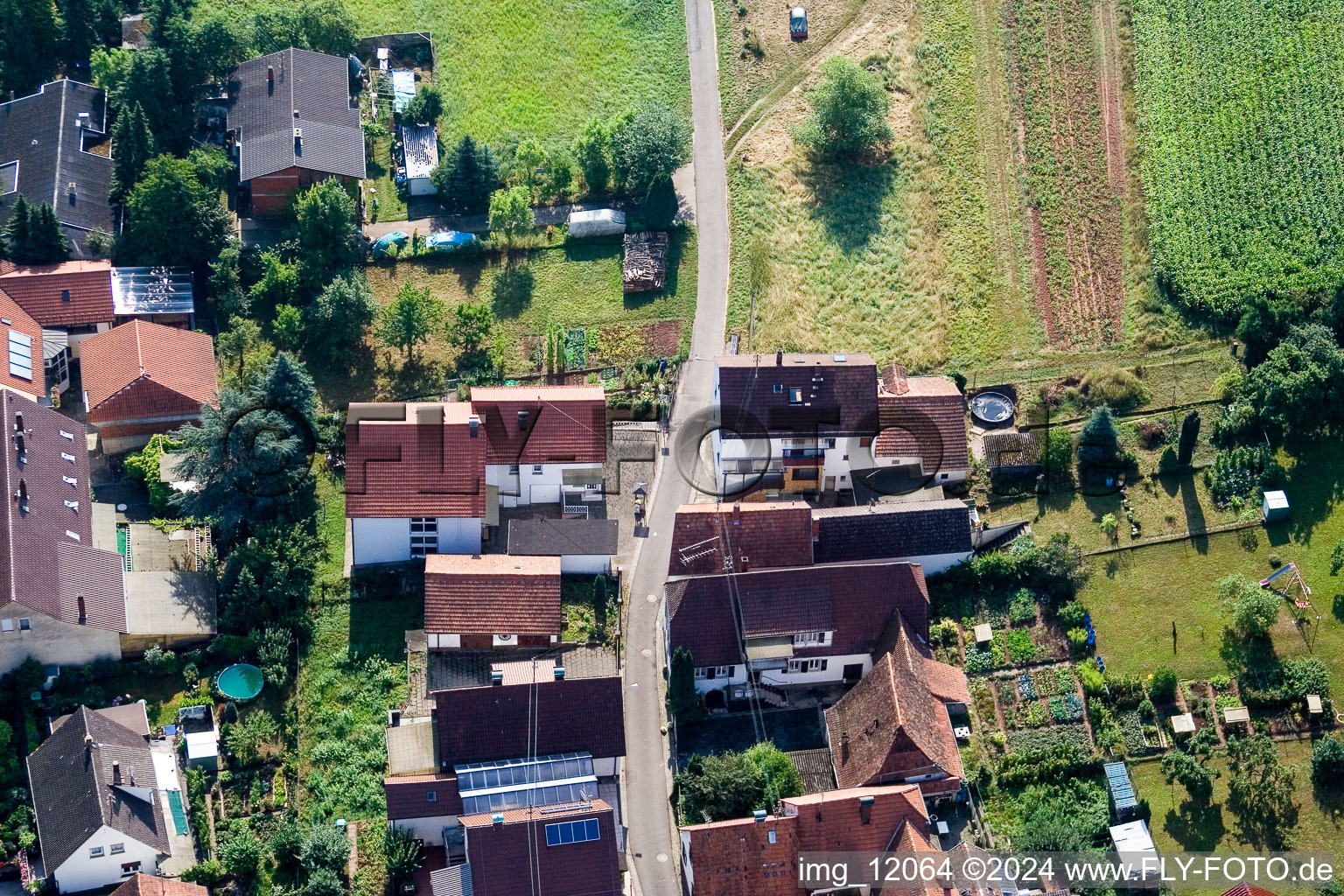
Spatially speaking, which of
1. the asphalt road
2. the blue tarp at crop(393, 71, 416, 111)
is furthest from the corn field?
the blue tarp at crop(393, 71, 416, 111)

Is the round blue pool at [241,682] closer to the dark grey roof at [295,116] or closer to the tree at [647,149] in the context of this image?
the dark grey roof at [295,116]

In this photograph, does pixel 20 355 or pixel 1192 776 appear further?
pixel 20 355

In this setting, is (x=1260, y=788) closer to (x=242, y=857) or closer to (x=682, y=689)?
(x=682, y=689)

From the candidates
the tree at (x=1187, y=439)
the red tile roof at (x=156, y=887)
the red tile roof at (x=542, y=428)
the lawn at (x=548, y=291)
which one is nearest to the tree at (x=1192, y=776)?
the tree at (x=1187, y=439)

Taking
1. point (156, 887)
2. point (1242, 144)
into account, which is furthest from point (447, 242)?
point (1242, 144)

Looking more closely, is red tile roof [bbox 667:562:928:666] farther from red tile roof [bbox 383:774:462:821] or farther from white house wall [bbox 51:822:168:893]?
white house wall [bbox 51:822:168:893]

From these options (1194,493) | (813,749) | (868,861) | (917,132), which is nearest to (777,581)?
(813,749)

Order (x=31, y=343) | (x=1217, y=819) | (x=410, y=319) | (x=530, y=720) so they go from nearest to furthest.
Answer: (x=1217, y=819) < (x=530, y=720) < (x=31, y=343) < (x=410, y=319)
